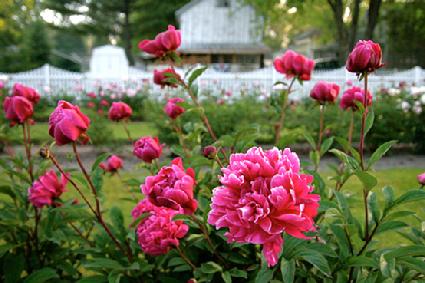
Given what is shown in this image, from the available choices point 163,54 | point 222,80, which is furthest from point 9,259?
point 222,80

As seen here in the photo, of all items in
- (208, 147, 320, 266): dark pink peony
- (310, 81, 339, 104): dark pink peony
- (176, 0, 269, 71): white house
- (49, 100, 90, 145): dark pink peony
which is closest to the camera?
(208, 147, 320, 266): dark pink peony

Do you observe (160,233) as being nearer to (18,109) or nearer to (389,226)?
(389,226)

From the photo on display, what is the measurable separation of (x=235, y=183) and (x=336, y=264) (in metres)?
0.55

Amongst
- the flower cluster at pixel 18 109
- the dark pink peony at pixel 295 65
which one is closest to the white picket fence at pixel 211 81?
the dark pink peony at pixel 295 65

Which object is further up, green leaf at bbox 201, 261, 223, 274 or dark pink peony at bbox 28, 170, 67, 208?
dark pink peony at bbox 28, 170, 67, 208

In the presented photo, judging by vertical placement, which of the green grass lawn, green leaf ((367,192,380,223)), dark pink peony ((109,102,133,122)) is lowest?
the green grass lawn

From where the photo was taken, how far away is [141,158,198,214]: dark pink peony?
0.99m

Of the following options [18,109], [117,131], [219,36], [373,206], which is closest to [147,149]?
[18,109]

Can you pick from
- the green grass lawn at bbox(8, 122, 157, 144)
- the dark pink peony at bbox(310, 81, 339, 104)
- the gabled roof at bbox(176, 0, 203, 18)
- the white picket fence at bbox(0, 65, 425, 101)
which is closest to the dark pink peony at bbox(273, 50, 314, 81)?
the dark pink peony at bbox(310, 81, 339, 104)

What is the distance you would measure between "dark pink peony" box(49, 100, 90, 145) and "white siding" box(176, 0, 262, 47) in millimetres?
20210

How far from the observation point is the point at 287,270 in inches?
39.8

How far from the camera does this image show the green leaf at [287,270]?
987 mm

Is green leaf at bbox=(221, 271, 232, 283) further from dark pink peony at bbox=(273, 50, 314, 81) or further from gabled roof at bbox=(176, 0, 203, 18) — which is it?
gabled roof at bbox=(176, 0, 203, 18)

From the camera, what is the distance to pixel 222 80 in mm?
10773
